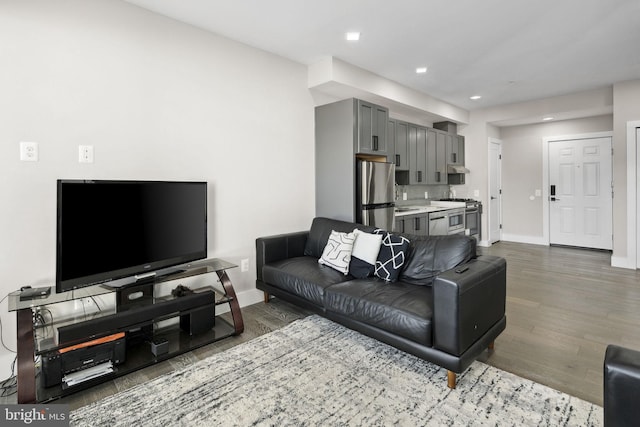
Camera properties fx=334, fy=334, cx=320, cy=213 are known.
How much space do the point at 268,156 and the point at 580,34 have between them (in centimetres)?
344

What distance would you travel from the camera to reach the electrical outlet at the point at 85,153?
2.49m

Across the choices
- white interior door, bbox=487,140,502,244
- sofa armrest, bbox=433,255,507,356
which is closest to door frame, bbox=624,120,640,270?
white interior door, bbox=487,140,502,244

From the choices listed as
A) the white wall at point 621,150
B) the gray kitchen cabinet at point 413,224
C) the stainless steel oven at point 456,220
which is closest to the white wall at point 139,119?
the gray kitchen cabinet at point 413,224

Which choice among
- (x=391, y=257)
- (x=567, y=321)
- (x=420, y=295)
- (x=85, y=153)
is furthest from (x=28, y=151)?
(x=567, y=321)

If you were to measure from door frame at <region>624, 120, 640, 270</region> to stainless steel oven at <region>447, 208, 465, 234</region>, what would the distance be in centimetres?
228

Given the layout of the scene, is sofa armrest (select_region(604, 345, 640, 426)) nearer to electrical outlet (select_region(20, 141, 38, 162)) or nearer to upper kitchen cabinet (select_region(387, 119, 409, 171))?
electrical outlet (select_region(20, 141, 38, 162))

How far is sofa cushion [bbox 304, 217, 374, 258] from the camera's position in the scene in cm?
358

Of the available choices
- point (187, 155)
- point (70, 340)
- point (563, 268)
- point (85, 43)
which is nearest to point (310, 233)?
point (187, 155)

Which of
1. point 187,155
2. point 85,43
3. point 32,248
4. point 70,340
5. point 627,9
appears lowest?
point 70,340

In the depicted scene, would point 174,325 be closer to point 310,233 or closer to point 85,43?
point 310,233

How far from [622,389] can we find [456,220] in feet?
16.8

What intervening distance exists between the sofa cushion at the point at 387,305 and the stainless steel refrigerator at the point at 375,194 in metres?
1.37

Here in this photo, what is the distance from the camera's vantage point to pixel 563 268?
4.95 m

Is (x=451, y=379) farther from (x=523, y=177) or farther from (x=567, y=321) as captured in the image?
(x=523, y=177)
